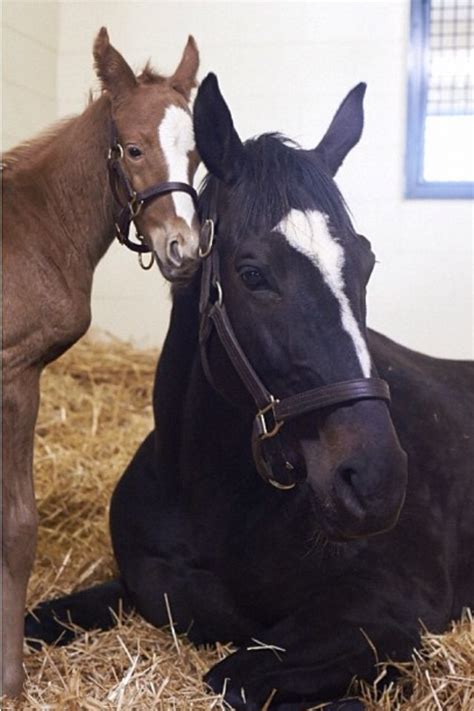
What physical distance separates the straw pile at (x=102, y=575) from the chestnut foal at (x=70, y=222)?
217 mm

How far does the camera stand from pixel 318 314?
1.64m

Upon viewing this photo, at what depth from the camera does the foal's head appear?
1923mm

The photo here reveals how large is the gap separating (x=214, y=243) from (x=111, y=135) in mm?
399

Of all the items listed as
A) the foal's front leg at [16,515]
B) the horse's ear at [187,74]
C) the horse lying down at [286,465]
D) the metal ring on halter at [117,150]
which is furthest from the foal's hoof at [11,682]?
the horse's ear at [187,74]

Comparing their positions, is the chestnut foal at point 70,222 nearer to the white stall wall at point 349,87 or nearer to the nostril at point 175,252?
the nostril at point 175,252

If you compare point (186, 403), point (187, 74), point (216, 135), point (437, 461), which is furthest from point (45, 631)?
point (187, 74)

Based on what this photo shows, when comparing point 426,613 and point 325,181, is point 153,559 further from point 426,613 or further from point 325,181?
point 325,181

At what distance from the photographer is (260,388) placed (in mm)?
1726

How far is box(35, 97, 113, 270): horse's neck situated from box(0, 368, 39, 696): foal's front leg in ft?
1.12

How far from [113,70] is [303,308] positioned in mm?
774

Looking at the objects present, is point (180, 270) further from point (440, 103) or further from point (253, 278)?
point (440, 103)

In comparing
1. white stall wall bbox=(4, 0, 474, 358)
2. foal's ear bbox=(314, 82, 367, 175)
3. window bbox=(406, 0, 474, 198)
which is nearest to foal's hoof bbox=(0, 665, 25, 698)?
foal's ear bbox=(314, 82, 367, 175)

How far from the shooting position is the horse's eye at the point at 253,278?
5.65 ft

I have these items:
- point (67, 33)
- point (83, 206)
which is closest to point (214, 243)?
point (83, 206)
